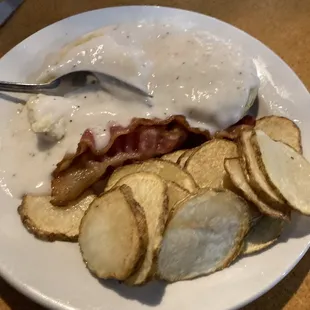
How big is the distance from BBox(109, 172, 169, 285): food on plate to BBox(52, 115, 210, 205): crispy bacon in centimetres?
15

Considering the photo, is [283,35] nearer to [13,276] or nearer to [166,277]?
[166,277]

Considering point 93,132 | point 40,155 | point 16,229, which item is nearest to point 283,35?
point 93,132

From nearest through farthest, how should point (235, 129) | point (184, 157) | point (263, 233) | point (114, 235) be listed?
point (114, 235) → point (263, 233) → point (184, 157) → point (235, 129)

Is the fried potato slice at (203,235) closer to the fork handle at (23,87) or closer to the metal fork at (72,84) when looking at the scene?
the metal fork at (72,84)

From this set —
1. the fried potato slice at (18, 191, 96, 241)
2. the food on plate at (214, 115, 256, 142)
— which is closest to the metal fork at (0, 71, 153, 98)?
the food on plate at (214, 115, 256, 142)

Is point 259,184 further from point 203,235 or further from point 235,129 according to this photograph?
point 235,129

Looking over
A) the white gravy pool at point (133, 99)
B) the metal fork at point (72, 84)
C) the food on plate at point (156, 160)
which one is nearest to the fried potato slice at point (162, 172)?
the food on plate at point (156, 160)

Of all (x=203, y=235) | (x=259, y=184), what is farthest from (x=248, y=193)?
(x=203, y=235)

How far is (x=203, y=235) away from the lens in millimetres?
1079

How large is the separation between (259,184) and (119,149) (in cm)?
40

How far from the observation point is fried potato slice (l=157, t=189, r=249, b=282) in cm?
104

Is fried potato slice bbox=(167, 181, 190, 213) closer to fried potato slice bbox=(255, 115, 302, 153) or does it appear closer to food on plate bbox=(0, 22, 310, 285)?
food on plate bbox=(0, 22, 310, 285)

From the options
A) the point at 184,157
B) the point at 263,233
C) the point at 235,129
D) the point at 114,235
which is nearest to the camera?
the point at 114,235

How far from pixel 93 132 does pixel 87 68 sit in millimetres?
192
